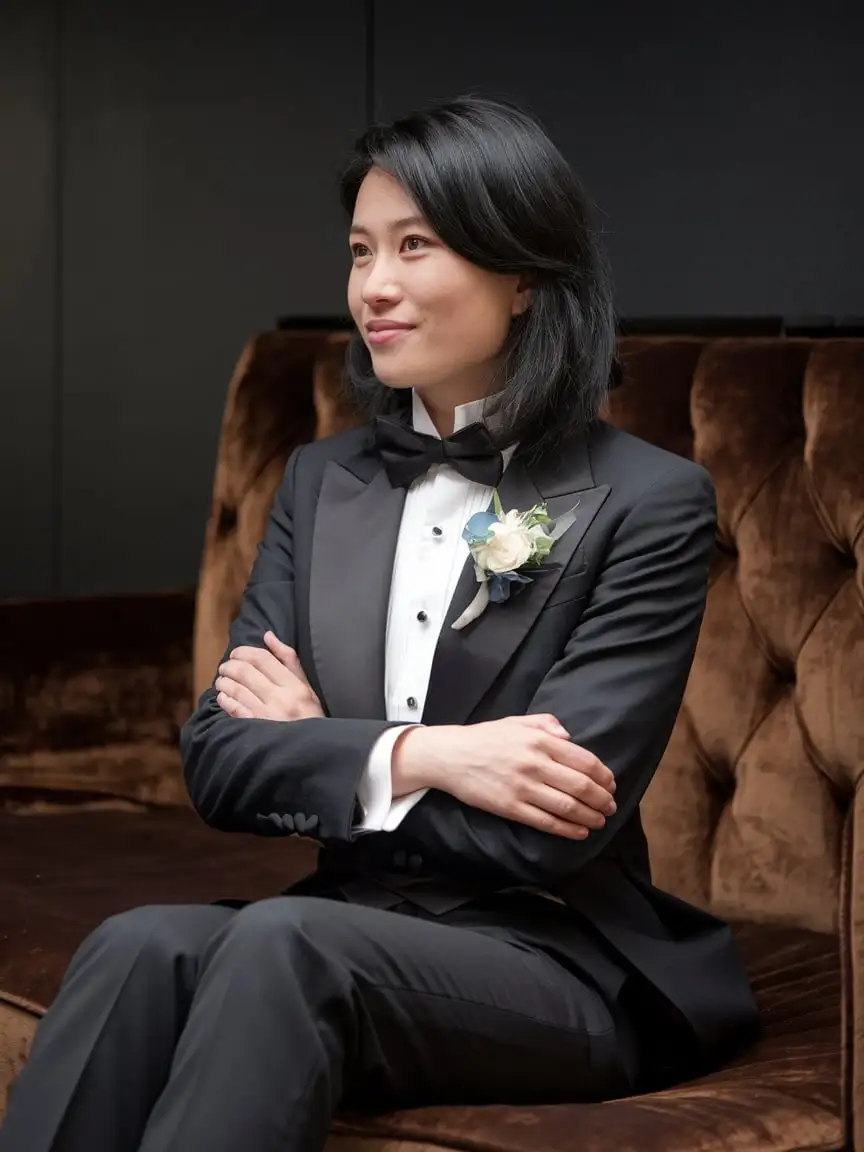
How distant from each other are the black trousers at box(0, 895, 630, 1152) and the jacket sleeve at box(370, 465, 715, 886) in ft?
0.27

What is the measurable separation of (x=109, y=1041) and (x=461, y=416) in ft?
2.46

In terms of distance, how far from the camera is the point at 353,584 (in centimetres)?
192

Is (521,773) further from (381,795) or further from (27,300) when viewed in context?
(27,300)

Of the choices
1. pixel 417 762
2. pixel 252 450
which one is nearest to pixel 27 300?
pixel 252 450

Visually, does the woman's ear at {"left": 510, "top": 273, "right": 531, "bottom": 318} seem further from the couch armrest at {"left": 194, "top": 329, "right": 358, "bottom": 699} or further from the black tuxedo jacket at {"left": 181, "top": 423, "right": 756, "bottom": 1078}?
the couch armrest at {"left": 194, "top": 329, "right": 358, "bottom": 699}

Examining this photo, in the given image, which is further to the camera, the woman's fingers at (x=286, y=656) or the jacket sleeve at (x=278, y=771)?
the woman's fingers at (x=286, y=656)

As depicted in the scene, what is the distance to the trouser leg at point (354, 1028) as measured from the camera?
144cm

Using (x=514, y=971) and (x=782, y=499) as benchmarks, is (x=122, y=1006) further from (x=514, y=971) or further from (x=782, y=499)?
(x=782, y=499)

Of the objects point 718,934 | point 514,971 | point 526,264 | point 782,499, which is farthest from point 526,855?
point 782,499

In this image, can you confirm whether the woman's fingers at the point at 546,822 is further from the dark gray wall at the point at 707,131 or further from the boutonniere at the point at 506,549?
the dark gray wall at the point at 707,131

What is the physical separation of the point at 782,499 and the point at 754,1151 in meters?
0.94

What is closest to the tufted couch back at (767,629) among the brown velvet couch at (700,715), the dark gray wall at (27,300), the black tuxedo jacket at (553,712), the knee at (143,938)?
the brown velvet couch at (700,715)

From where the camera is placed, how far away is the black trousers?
56.9 inches

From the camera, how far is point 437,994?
5.22 ft
